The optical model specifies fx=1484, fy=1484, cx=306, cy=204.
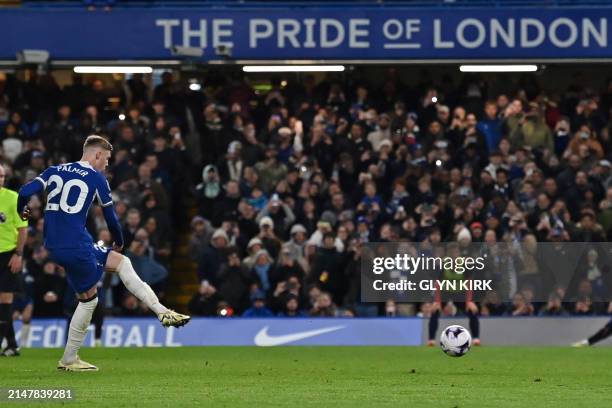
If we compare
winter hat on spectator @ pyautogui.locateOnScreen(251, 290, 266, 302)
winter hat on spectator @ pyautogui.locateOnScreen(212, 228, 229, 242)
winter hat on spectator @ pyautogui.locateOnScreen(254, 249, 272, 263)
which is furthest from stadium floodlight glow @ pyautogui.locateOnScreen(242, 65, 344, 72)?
winter hat on spectator @ pyautogui.locateOnScreen(251, 290, 266, 302)

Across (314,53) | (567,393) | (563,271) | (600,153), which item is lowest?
(567,393)

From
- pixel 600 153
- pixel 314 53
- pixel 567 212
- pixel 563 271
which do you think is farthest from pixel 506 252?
pixel 314 53

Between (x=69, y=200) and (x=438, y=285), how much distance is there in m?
7.28

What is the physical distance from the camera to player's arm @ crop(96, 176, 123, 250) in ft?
45.5

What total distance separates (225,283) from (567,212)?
567 cm

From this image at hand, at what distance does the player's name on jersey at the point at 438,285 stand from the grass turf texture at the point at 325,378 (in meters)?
0.91

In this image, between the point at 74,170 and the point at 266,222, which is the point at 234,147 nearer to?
the point at 266,222

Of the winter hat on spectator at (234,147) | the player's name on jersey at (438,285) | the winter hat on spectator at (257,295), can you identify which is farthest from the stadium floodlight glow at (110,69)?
the player's name on jersey at (438,285)

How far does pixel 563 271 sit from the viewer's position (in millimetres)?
21734

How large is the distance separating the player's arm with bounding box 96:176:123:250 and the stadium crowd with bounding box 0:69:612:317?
8758 millimetres

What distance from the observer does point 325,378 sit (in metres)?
14.0

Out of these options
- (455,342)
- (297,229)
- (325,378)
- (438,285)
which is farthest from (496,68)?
(325,378)

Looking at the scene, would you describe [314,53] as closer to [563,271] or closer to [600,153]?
[600,153]

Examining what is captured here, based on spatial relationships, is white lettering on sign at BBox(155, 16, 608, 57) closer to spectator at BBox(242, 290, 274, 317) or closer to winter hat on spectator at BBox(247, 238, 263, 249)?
winter hat on spectator at BBox(247, 238, 263, 249)
